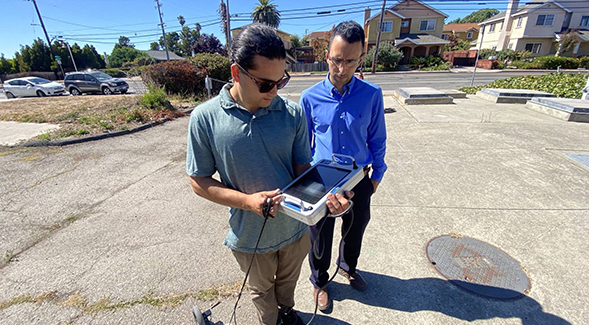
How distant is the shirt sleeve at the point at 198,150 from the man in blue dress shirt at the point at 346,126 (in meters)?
0.91

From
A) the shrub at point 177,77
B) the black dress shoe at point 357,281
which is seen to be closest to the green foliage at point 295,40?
the shrub at point 177,77

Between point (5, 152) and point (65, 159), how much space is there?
153 centimetres

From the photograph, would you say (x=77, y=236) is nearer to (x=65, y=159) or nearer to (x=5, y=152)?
(x=65, y=159)

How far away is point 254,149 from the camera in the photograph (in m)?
1.30

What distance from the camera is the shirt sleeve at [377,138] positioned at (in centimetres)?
197

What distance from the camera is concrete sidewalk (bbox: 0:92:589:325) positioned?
6.54ft

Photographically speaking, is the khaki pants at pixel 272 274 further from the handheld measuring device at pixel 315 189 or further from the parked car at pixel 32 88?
the parked car at pixel 32 88

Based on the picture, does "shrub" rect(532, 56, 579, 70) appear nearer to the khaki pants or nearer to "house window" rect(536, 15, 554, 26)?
"house window" rect(536, 15, 554, 26)

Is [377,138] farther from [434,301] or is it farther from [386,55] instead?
[386,55]

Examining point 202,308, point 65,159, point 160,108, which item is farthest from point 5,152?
point 202,308

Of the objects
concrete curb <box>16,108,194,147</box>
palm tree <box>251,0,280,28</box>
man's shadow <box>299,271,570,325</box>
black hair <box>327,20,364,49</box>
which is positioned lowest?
man's shadow <box>299,271,570,325</box>

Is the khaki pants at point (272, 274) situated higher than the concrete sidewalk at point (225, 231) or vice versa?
the khaki pants at point (272, 274)

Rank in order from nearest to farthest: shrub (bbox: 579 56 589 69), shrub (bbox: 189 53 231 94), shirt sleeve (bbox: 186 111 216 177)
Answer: shirt sleeve (bbox: 186 111 216 177) < shrub (bbox: 189 53 231 94) < shrub (bbox: 579 56 589 69)

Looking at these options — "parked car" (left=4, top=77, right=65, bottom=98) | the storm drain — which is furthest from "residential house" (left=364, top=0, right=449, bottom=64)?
the storm drain
